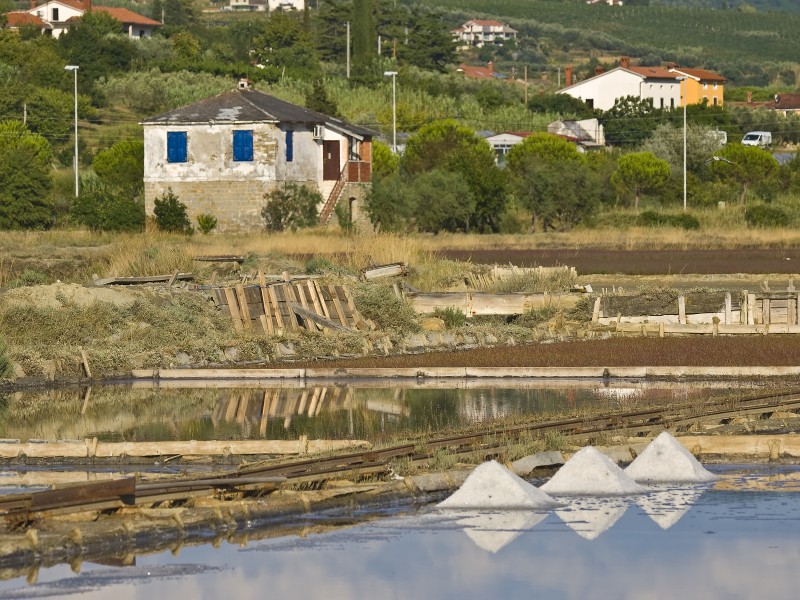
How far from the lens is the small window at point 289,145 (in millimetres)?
61344

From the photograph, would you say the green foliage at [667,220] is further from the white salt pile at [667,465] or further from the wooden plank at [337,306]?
the white salt pile at [667,465]

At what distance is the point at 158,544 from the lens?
49.5 ft

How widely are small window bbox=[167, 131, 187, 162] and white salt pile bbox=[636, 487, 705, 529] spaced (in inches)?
1783

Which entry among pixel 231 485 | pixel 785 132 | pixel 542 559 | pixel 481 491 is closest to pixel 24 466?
pixel 231 485

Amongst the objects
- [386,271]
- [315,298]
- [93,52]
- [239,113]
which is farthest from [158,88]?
[315,298]

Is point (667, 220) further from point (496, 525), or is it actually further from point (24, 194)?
point (496, 525)

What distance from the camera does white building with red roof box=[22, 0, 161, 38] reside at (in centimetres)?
12850

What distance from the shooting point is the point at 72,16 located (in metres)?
136

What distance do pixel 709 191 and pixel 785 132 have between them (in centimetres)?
3599

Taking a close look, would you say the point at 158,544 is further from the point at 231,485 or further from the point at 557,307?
the point at 557,307

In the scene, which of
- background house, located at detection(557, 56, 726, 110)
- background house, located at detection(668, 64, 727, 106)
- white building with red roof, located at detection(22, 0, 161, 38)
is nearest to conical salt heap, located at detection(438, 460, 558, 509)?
→ background house, located at detection(557, 56, 726, 110)

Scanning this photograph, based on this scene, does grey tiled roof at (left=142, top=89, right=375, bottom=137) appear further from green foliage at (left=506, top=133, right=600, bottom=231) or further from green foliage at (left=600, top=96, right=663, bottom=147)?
green foliage at (left=600, top=96, right=663, bottom=147)

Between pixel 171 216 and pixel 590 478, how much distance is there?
140ft

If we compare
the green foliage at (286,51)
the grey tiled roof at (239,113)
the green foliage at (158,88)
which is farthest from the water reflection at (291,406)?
the green foliage at (286,51)
